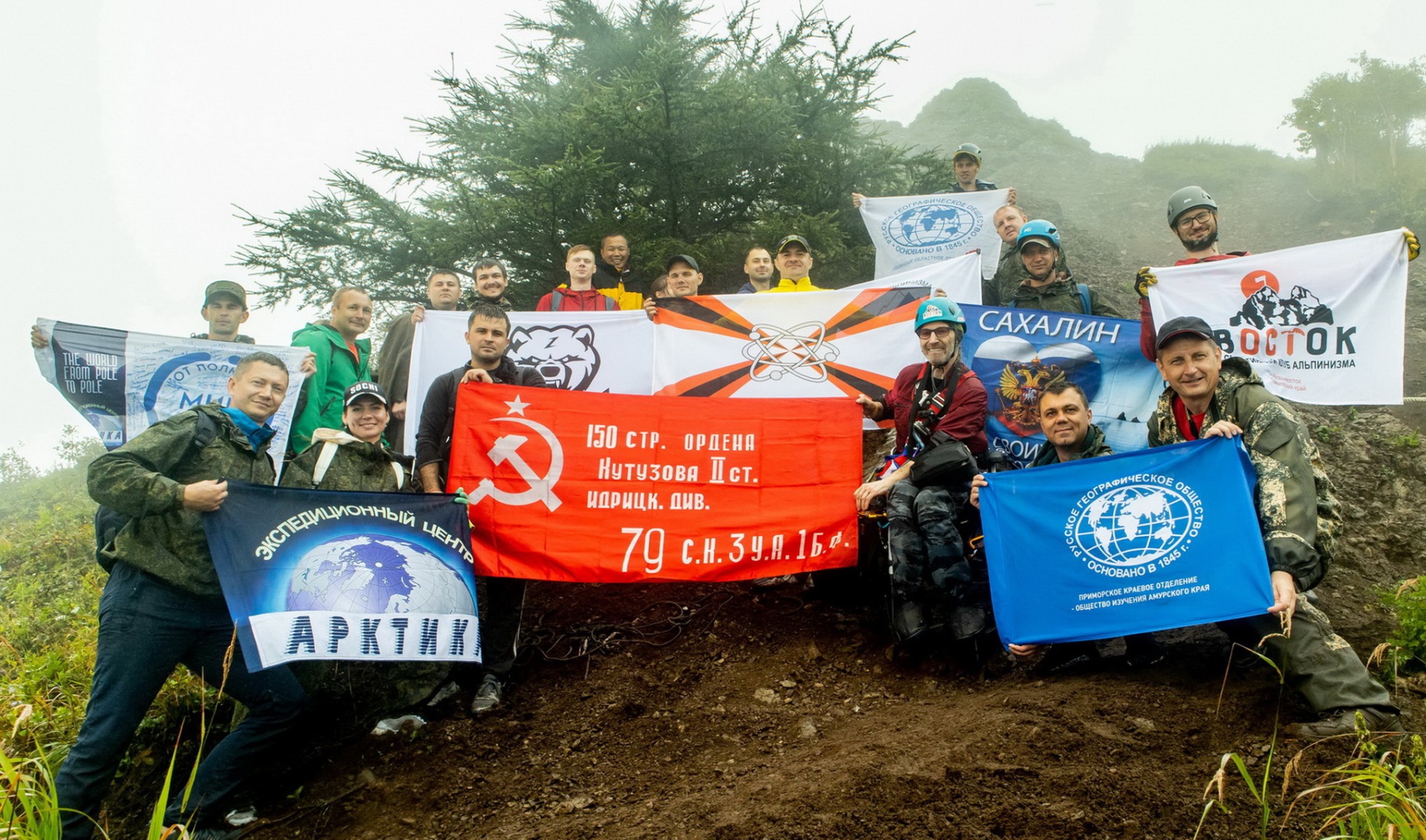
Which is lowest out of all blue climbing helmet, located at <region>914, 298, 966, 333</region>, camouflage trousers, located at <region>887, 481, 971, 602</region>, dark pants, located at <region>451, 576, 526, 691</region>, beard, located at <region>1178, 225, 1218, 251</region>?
dark pants, located at <region>451, 576, 526, 691</region>

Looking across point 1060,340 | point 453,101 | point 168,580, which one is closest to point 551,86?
point 453,101

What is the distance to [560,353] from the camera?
6.85 meters

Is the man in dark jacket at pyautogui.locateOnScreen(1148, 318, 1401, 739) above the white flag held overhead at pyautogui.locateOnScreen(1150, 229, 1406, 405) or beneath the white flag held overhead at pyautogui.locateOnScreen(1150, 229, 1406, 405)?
beneath

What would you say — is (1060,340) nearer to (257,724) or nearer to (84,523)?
(257,724)

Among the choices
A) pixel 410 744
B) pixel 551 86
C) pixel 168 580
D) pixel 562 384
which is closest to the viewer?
pixel 168 580

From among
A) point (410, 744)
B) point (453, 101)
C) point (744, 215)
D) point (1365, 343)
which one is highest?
point (453, 101)

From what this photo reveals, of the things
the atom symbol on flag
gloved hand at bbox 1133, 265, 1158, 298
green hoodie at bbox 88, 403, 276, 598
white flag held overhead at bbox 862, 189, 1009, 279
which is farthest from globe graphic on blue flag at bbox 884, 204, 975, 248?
green hoodie at bbox 88, 403, 276, 598

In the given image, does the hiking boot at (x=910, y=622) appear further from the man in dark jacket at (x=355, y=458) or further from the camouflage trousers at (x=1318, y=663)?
the man in dark jacket at (x=355, y=458)

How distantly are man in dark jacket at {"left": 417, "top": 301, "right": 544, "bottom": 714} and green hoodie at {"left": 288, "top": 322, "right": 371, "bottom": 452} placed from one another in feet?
3.58

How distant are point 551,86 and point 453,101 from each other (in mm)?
1641

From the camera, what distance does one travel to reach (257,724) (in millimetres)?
3795

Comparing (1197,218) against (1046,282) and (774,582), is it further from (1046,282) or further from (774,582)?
(774,582)

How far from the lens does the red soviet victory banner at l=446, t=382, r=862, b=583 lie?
4957 millimetres

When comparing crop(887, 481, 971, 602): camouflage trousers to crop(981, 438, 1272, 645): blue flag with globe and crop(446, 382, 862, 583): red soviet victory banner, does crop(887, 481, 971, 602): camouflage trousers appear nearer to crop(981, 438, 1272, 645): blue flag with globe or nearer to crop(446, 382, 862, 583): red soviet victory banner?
crop(981, 438, 1272, 645): blue flag with globe
